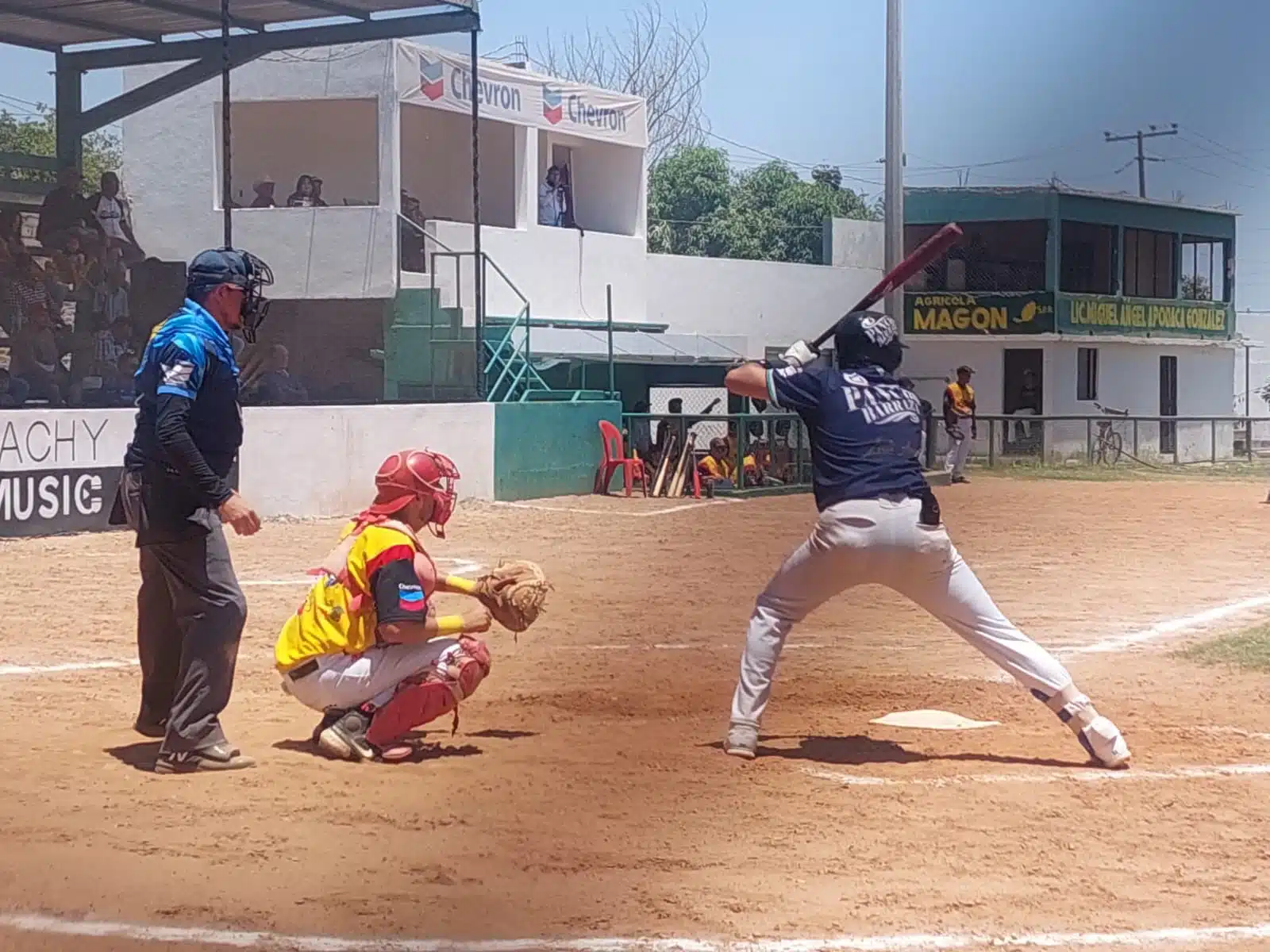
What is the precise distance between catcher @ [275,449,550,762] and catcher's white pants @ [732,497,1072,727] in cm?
110

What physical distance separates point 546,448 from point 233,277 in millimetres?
14322

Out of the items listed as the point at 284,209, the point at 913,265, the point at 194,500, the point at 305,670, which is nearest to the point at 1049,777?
the point at 913,265

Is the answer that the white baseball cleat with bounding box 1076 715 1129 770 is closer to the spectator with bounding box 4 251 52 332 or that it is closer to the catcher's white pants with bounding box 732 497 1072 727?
the catcher's white pants with bounding box 732 497 1072 727

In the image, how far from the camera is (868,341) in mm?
6457

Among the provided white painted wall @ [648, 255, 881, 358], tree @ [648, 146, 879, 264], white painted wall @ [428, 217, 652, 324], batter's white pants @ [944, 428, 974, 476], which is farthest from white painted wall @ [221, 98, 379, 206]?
batter's white pants @ [944, 428, 974, 476]

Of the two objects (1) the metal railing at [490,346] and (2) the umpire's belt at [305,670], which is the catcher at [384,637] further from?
(1) the metal railing at [490,346]

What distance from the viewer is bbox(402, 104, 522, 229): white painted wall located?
27281 millimetres

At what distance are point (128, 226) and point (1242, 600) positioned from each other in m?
11.9

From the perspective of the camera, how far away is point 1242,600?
11992mm

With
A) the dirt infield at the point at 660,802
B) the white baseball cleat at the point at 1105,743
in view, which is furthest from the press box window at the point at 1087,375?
the white baseball cleat at the point at 1105,743

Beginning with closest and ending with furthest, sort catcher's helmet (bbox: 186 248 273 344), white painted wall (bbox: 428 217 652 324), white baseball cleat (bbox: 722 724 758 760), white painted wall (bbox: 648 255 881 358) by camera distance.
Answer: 1. catcher's helmet (bbox: 186 248 273 344)
2. white baseball cleat (bbox: 722 724 758 760)
3. white painted wall (bbox: 648 255 881 358)
4. white painted wall (bbox: 428 217 652 324)

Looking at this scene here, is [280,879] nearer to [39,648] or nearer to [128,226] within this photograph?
[39,648]

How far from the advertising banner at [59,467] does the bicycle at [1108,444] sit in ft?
62.0

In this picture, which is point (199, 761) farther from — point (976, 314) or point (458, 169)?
point (458, 169)
